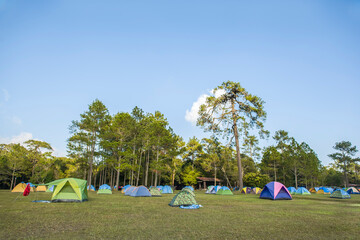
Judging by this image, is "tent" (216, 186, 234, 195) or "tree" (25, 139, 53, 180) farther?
"tree" (25, 139, 53, 180)

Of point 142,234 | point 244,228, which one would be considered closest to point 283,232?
point 244,228

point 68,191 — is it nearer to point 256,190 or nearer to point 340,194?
point 256,190

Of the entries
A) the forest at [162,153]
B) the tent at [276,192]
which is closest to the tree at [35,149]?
the forest at [162,153]

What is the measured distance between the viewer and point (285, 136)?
170 ft

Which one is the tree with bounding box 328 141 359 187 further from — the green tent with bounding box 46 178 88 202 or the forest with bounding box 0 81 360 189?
the green tent with bounding box 46 178 88 202

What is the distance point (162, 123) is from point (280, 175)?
34820 millimetres

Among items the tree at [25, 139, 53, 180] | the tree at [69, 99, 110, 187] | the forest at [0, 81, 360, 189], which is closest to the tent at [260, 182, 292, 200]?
the forest at [0, 81, 360, 189]

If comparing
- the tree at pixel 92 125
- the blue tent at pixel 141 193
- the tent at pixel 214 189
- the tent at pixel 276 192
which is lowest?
the tent at pixel 214 189

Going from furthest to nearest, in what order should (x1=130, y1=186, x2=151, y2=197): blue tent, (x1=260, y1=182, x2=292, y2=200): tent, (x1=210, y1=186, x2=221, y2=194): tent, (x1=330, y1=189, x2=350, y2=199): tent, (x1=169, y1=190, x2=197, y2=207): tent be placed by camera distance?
(x1=210, y1=186, x2=221, y2=194): tent
(x1=330, y1=189, x2=350, y2=199): tent
(x1=130, y1=186, x2=151, y2=197): blue tent
(x1=260, y1=182, x2=292, y2=200): tent
(x1=169, y1=190, x2=197, y2=207): tent

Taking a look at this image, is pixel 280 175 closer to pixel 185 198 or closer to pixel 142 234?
pixel 185 198

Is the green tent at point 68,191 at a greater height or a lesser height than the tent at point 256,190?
greater

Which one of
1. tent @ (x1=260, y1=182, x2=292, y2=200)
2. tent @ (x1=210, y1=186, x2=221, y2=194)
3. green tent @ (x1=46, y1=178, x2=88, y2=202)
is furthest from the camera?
tent @ (x1=210, y1=186, x2=221, y2=194)

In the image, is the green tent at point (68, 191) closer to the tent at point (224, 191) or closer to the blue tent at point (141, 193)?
the blue tent at point (141, 193)

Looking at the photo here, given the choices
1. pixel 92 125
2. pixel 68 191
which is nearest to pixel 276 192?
pixel 68 191
